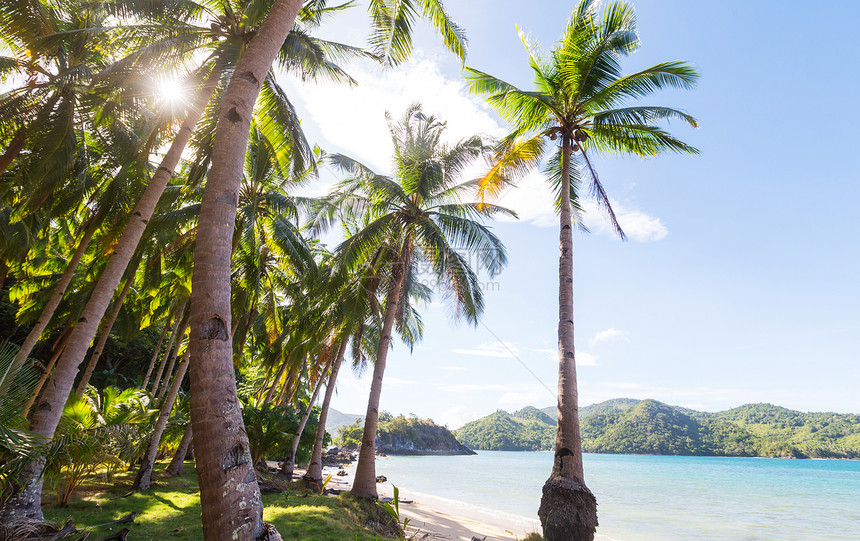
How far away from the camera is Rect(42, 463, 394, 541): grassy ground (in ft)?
21.0

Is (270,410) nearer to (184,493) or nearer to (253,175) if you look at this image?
(184,493)

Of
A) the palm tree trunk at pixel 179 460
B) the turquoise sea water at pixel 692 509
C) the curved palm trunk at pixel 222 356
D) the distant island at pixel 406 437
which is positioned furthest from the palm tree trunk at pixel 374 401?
the distant island at pixel 406 437

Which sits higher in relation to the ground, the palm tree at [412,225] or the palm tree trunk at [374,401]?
the palm tree at [412,225]

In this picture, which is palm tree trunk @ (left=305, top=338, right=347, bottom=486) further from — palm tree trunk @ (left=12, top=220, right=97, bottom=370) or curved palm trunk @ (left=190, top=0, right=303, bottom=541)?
curved palm trunk @ (left=190, top=0, right=303, bottom=541)

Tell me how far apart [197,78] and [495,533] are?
14245mm

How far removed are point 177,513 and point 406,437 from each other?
7291cm

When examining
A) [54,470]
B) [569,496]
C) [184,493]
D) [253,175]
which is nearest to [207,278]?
[54,470]

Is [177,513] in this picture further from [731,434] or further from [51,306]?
Answer: [731,434]

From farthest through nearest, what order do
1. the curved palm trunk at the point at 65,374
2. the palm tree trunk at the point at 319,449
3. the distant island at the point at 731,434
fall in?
the distant island at the point at 731,434 < the palm tree trunk at the point at 319,449 < the curved palm trunk at the point at 65,374

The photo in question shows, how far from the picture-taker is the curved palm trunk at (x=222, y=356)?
2.45m

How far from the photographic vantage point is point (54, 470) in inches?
211

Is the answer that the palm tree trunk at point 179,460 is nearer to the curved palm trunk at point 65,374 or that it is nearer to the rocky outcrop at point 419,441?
the curved palm trunk at point 65,374

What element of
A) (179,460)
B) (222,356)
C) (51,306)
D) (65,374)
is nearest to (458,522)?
(179,460)

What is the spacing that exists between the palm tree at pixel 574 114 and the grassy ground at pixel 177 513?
171 inches
